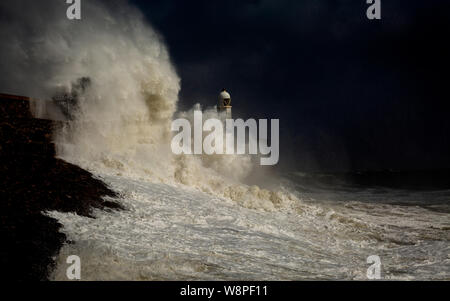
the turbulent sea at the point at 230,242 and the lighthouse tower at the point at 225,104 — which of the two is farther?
the lighthouse tower at the point at 225,104

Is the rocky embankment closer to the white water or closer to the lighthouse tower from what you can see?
the white water

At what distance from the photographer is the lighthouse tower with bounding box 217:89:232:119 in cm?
2077

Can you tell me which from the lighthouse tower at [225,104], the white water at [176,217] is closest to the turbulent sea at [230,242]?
the white water at [176,217]

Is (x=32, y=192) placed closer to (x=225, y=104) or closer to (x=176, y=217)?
(x=176, y=217)

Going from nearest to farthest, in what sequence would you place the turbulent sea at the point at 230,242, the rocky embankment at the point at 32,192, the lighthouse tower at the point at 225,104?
the rocky embankment at the point at 32,192 → the turbulent sea at the point at 230,242 → the lighthouse tower at the point at 225,104

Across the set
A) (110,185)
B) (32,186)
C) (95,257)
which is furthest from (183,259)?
(110,185)

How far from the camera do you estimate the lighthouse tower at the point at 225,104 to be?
2077 cm

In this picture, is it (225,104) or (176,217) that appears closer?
(176,217)

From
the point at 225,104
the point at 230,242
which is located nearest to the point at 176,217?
the point at 230,242

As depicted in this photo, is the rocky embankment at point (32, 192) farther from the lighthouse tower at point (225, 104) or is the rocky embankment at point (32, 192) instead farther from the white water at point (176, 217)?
the lighthouse tower at point (225, 104)

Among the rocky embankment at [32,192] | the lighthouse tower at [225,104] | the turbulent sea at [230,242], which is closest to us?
the rocky embankment at [32,192]

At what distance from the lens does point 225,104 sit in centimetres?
2088

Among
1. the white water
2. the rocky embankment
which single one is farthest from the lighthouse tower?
the rocky embankment

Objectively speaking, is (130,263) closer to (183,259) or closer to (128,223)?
(183,259)
